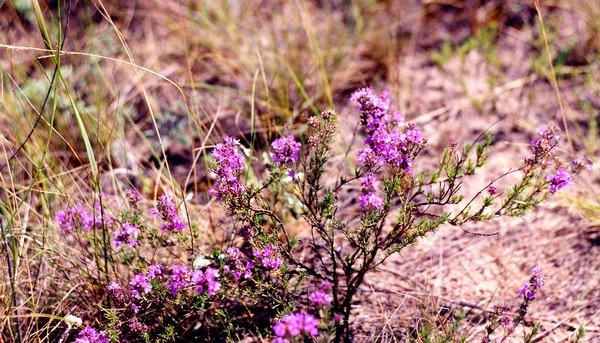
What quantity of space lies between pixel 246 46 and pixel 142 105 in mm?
859

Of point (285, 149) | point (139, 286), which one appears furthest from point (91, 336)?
point (285, 149)

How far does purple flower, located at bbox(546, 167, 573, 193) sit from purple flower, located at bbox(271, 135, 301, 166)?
3.09 feet

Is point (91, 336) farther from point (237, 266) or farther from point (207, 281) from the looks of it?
point (237, 266)

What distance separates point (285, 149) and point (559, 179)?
102 cm

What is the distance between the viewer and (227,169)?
2.05m

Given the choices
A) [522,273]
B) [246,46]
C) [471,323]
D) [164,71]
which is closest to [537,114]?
[522,273]

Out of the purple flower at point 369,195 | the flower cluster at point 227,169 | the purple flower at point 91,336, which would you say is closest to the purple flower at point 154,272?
the purple flower at point 91,336

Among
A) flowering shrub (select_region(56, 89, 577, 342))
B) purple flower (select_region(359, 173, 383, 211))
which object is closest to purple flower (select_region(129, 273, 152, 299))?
flowering shrub (select_region(56, 89, 577, 342))

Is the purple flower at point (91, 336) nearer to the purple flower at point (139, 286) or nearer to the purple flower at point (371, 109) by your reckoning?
the purple flower at point (139, 286)

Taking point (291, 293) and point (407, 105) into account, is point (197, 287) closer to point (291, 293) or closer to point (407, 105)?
point (291, 293)

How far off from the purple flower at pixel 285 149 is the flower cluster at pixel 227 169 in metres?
0.15

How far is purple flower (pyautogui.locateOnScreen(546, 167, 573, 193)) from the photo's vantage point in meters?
2.04

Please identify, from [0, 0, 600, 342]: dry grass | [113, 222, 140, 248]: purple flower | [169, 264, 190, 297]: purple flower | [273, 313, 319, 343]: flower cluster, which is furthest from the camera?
[0, 0, 600, 342]: dry grass

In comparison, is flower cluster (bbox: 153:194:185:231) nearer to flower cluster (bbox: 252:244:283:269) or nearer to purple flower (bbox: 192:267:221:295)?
purple flower (bbox: 192:267:221:295)
